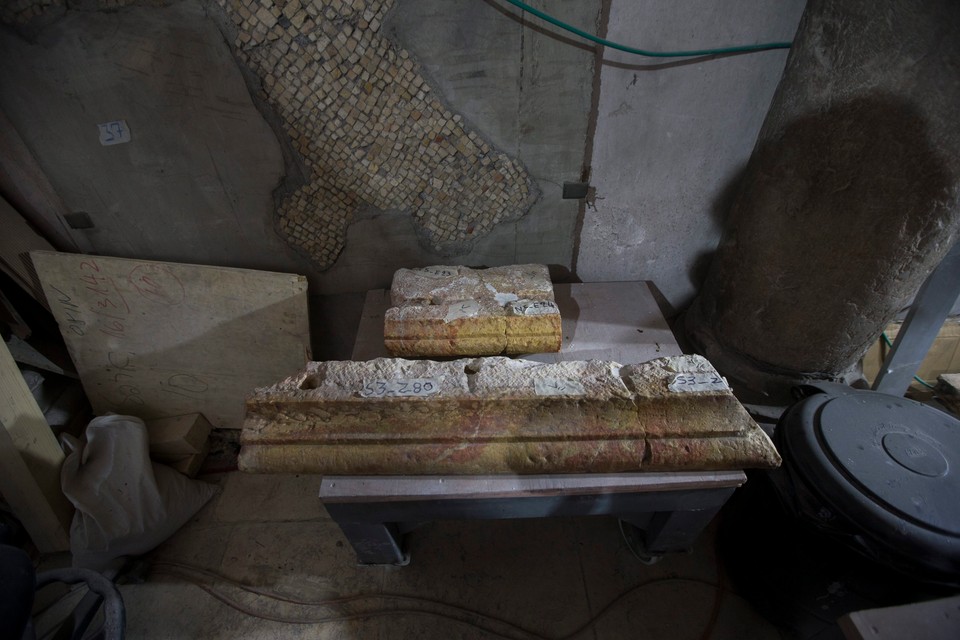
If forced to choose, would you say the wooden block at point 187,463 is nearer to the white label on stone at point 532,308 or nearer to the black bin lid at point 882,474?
the white label on stone at point 532,308

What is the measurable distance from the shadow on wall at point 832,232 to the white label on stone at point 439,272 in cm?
137

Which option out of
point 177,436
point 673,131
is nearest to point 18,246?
point 177,436

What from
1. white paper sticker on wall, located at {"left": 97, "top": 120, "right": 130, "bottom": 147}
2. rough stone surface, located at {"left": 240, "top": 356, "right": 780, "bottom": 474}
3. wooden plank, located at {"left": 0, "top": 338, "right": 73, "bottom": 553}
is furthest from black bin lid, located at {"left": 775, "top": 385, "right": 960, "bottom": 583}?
wooden plank, located at {"left": 0, "top": 338, "right": 73, "bottom": 553}

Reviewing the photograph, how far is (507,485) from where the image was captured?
55.4 inches

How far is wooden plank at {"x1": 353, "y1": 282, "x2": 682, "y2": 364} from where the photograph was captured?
6.24ft

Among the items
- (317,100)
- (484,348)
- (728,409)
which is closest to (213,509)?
(484,348)

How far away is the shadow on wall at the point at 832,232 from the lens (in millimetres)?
1461

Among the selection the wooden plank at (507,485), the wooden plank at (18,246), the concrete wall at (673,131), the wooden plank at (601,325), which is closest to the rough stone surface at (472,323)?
the wooden plank at (601,325)

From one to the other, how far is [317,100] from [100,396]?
6.63 feet

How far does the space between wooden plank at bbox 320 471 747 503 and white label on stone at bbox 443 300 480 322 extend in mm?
629

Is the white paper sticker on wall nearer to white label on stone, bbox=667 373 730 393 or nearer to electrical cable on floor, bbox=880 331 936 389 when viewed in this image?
white label on stone, bbox=667 373 730 393

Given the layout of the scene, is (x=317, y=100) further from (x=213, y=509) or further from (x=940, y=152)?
(x=940, y=152)

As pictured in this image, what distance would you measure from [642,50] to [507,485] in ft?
5.72

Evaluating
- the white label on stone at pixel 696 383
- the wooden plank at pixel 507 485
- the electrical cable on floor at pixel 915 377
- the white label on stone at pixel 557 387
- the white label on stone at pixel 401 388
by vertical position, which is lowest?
the electrical cable on floor at pixel 915 377
